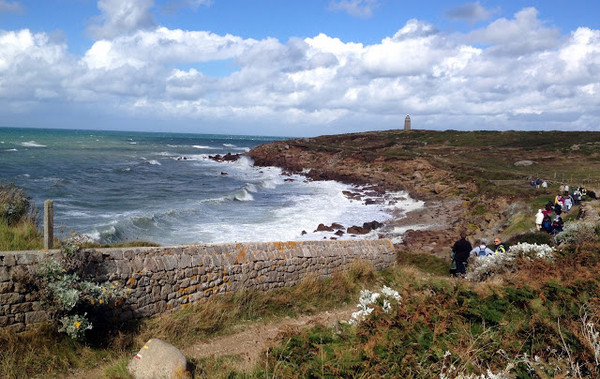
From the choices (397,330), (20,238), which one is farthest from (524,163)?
(20,238)

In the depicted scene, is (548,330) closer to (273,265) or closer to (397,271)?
(273,265)

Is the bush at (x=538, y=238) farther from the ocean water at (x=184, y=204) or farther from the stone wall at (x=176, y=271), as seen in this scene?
the ocean water at (x=184, y=204)

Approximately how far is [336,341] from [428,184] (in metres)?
34.5

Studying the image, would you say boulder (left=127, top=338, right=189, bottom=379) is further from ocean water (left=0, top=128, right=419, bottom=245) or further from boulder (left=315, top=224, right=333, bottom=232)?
boulder (left=315, top=224, right=333, bottom=232)

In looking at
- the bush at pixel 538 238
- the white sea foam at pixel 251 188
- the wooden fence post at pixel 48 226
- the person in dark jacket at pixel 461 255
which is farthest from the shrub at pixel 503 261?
the white sea foam at pixel 251 188

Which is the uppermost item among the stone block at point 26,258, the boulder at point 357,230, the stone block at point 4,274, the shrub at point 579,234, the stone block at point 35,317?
the stone block at point 26,258

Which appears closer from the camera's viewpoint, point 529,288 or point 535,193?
point 529,288

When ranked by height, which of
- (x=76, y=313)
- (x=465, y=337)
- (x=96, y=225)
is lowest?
(x=96, y=225)

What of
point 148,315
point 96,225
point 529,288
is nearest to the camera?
point 529,288

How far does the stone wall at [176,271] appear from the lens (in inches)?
233

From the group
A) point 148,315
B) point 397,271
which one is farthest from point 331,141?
point 148,315

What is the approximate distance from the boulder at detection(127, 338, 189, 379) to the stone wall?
1.82 meters

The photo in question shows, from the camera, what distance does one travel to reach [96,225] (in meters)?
19.9

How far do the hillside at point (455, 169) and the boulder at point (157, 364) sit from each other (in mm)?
14447
